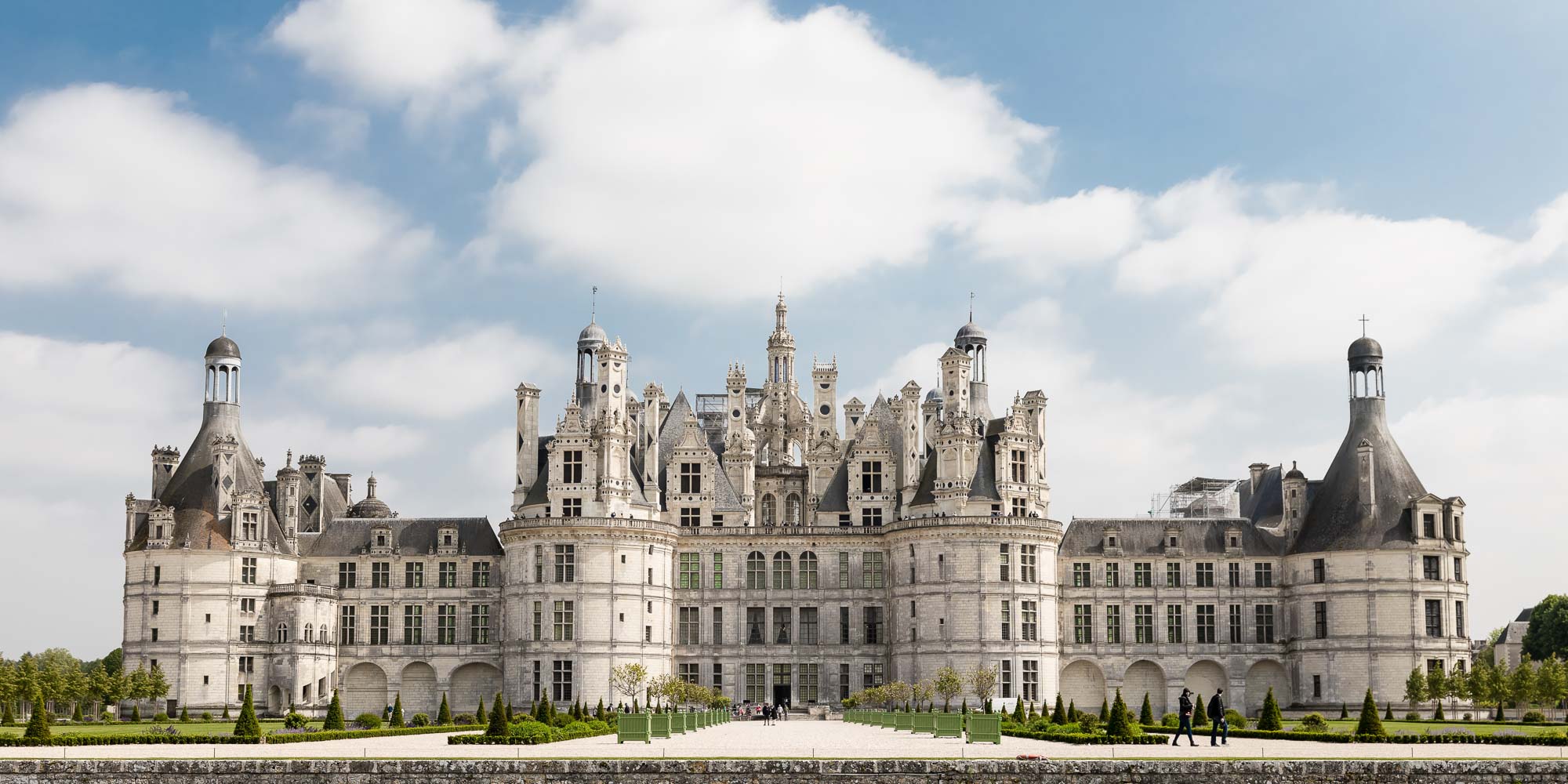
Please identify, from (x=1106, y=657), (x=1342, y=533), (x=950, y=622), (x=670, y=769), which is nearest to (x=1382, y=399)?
(x=1342, y=533)

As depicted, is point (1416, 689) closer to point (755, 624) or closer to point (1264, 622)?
point (1264, 622)

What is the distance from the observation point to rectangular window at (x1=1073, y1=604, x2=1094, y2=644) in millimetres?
92000

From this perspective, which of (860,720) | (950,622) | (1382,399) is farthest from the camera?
(1382,399)

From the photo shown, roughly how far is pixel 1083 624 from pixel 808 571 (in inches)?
619

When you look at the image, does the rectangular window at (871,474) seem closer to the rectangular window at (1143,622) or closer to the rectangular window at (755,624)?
the rectangular window at (755,624)

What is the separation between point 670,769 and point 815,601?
151 ft

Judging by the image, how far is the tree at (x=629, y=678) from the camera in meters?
84.3

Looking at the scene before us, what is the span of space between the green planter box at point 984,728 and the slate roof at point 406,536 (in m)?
42.3

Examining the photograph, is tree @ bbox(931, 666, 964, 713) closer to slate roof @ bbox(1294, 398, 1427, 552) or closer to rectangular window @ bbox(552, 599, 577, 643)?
rectangular window @ bbox(552, 599, 577, 643)

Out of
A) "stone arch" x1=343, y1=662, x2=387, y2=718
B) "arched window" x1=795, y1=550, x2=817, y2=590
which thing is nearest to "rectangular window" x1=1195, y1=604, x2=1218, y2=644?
"arched window" x1=795, y1=550, x2=817, y2=590

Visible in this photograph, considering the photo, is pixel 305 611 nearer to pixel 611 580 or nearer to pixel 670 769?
pixel 611 580

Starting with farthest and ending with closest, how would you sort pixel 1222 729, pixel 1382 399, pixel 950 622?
1. pixel 1382 399
2. pixel 950 622
3. pixel 1222 729

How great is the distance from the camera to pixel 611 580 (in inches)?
3452

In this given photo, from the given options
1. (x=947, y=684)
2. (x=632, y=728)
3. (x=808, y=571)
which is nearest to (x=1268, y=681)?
(x=947, y=684)
